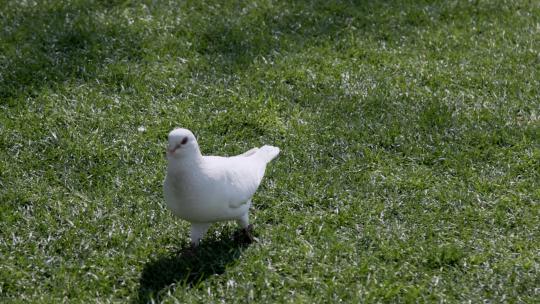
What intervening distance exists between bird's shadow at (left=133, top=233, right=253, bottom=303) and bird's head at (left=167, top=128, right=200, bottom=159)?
58 centimetres

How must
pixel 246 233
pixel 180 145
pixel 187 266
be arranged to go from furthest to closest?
pixel 246 233 < pixel 187 266 < pixel 180 145

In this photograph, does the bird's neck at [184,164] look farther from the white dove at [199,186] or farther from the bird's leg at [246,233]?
the bird's leg at [246,233]

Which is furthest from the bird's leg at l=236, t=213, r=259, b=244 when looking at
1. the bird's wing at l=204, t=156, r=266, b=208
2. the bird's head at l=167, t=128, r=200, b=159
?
the bird's head at l=167, t=128, r=200, b=159

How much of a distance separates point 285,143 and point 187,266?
1.49 meters

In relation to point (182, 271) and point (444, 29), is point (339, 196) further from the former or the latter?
point (444, 29)

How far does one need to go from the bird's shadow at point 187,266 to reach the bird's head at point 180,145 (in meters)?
0.58

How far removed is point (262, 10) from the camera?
7.01m

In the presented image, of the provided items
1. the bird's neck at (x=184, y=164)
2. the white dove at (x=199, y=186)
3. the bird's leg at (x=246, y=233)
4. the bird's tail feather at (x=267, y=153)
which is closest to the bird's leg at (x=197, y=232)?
the white dove at (x=199, y=186)

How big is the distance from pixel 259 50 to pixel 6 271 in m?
3.07

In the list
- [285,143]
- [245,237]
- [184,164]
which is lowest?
[285,143]

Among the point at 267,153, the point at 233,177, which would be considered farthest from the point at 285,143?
the point at 233,177

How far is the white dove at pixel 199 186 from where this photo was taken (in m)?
3.80

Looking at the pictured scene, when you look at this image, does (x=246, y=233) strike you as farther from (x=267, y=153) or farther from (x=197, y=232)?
(x=267, y=153)

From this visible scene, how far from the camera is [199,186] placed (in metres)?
3.82
